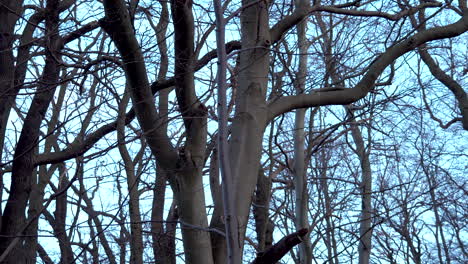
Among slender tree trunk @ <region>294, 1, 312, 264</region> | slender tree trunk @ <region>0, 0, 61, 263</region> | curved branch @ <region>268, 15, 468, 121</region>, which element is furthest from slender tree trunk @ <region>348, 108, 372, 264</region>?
slender tree trunk @ <region>0, 0, 61, 263</region>

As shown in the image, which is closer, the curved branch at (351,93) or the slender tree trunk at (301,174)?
the curved branch at (351,93)

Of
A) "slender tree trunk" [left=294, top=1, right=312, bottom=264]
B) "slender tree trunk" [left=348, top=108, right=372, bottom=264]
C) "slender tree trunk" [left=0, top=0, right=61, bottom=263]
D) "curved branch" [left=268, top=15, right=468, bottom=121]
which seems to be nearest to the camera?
"curved branch" [left=268, top=15, right=468, bottom=121]

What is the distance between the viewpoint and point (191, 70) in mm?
4262

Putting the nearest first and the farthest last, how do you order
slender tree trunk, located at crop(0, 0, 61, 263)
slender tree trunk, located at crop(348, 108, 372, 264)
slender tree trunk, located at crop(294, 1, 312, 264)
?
slender tree trunk, located at crop(0, 0, 61, 263) → slender tree trunk, located at crop(294, 1, 312, 264) → slender tree trunk, located at crop(348, 108, 372, 264)

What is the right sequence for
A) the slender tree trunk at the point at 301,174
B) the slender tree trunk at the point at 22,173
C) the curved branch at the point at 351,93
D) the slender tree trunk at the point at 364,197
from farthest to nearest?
the slender tree trunk at the point at 364,197
the slender tree trunk at the point at 301,174
the slender tree trunk at the point at 22,173
the curved branch at the point at 351,93

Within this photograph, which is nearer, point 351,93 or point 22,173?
point 351,93

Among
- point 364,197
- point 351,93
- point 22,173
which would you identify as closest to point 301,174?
point 364,197

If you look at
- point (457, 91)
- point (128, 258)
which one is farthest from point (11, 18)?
point (457, 91)

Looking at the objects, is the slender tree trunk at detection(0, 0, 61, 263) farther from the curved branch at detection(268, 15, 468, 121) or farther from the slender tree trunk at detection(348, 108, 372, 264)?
the slender tree trunk at detection(348, 108, 372, 264)

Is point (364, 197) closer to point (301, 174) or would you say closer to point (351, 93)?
point (301, 174)

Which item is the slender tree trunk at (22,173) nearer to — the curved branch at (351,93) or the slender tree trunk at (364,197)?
the curved branch at (351,93)

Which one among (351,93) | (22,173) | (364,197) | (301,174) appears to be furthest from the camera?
(364,197)

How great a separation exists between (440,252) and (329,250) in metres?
4.01

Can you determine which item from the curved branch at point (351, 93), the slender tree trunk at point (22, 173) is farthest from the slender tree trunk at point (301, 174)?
the slender tree trunk at point (22, 173)
